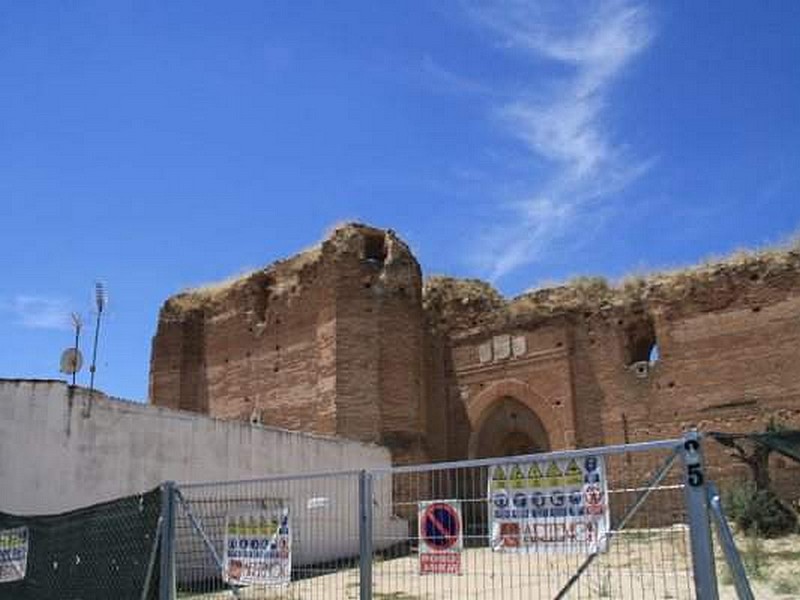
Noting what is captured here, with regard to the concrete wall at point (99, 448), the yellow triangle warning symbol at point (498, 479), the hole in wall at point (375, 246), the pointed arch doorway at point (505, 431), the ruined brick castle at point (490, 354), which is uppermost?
the hole in wall at point (375, 246)

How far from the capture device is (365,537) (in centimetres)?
757

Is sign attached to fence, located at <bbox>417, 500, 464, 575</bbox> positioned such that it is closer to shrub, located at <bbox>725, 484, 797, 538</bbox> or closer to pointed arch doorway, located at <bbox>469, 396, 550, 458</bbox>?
shrub, located at <bbox>725, 484, 797, 538</bbox>

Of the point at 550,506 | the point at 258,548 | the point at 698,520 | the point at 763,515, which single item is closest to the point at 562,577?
the point at 550,506

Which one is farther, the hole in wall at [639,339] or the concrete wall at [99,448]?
the hole in wall at [639,339]

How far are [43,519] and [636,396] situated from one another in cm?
1689

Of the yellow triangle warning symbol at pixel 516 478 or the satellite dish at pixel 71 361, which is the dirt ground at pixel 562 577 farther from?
the satellite dish at pixel 71 361

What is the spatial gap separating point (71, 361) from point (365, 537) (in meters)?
12.5

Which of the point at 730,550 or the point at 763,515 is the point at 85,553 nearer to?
the point at 730,550

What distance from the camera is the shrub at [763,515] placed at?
58.8 ft

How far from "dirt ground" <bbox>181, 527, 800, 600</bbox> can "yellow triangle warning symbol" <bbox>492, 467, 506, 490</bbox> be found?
22.6 inches

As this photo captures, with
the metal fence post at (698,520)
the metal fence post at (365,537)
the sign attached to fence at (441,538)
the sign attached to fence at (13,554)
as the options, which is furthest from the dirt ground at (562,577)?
the sign attached to fence at (13,554)

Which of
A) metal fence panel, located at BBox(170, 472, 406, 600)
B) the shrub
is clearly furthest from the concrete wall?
the shrub

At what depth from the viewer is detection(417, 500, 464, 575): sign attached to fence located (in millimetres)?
7215

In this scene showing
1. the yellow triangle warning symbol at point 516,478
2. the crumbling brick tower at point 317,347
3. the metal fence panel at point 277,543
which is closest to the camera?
the yellow triangle warning symbol at point 516,478
